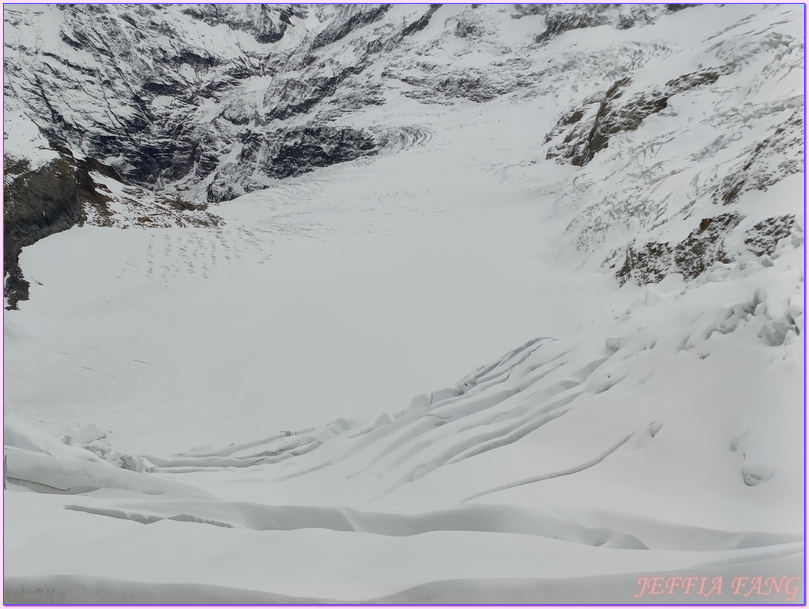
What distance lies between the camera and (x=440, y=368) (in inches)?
206

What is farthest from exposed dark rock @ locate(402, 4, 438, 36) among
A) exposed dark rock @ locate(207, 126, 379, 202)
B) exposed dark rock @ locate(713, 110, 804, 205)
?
exposed dark rock @ locate(713, 110, 804, 205)

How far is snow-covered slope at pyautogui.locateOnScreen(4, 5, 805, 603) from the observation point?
162cm

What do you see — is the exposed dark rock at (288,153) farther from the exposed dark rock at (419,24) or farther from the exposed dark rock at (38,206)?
the exposed dark rock at (38,206)

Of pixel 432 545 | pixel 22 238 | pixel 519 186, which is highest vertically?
pixel 22 238

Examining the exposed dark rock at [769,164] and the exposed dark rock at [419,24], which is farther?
the exposed dark rock at [419,24]

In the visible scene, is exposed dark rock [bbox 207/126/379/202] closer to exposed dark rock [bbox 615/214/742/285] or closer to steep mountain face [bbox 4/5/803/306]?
steep mountain face [bbox 4/5/803/306]

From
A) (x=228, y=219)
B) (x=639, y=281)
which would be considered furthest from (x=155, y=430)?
(x=228, y=219)

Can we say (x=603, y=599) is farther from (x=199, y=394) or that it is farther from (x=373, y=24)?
(x=373, y=24)

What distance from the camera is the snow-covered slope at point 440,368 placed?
63.8 inches

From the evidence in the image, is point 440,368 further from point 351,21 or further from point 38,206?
point 351,21

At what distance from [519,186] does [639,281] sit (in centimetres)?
847

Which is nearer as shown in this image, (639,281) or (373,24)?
(639,281)

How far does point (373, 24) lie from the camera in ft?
124

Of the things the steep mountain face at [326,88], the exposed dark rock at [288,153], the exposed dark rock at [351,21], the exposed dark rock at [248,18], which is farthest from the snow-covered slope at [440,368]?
the exposed dark rock at [248,18]
